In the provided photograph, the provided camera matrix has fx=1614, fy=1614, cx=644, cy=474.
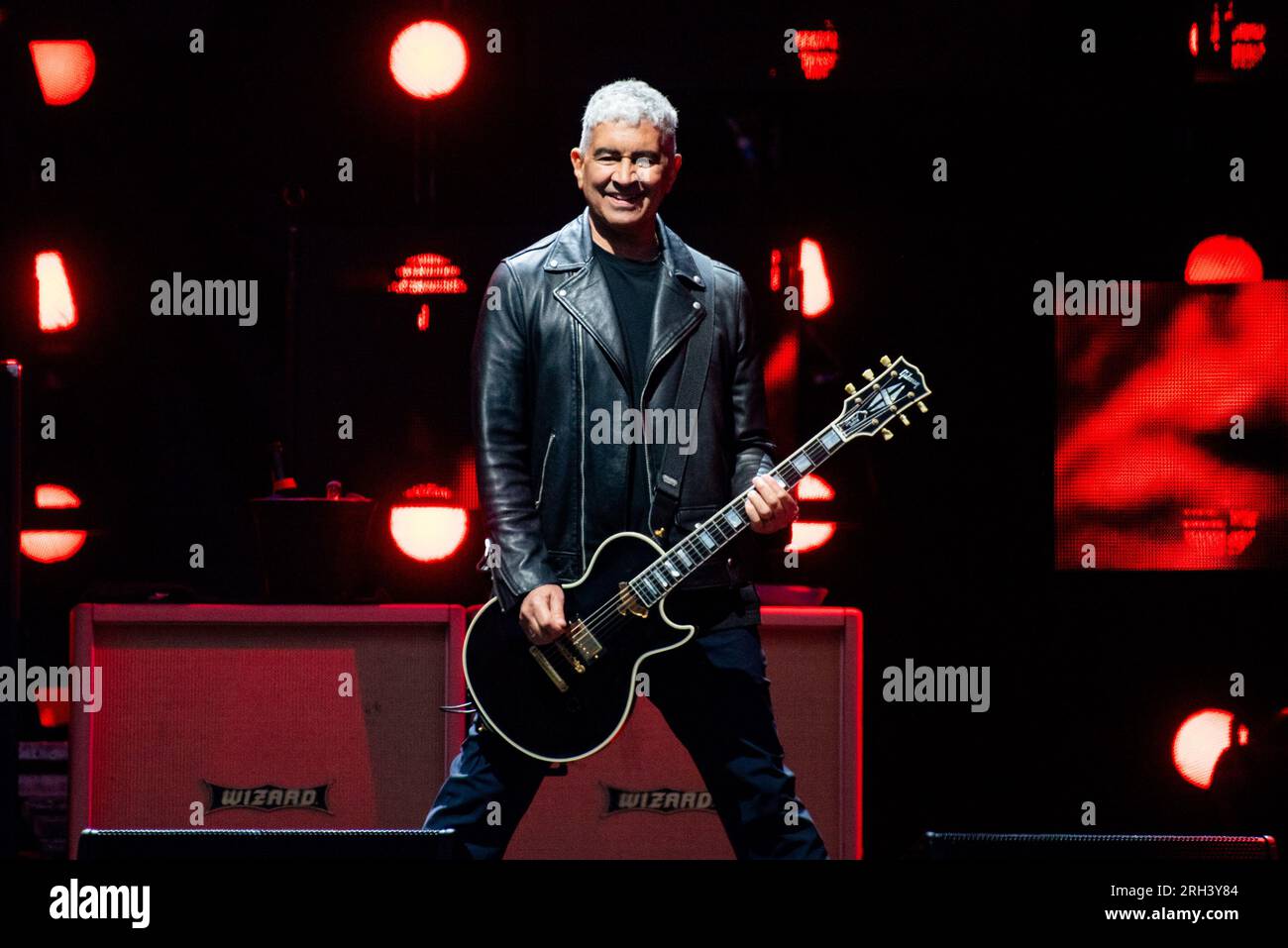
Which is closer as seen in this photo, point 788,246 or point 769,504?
point 769,504

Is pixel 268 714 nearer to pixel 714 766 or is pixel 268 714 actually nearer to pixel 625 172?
pixel 714 766

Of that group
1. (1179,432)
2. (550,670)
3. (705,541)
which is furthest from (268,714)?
(1179,432)

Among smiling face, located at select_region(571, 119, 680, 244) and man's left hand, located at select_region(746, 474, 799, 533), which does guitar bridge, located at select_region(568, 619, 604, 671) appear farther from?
smiling face, located at select_region(571, 119, 680, 244)

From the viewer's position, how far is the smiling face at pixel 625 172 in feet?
11.6

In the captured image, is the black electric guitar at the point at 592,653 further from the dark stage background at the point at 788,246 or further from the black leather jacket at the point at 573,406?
the dark stage background at the point at 788,246

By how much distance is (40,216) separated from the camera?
5484 mm

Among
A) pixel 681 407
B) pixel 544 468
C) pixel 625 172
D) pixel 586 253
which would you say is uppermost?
pixel 625 172

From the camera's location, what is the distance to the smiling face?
11.6 ft

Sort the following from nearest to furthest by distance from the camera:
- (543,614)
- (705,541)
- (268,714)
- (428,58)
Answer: (543,614)
(705,541)
(268,714)
(428,58)

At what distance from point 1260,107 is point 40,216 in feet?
13.5

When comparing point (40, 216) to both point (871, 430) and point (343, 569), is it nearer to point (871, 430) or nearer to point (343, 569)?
point (343, 569)

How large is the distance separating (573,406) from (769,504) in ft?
1.62

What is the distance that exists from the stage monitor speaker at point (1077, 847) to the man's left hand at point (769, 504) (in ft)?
2.77

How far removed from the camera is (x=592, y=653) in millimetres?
3516
